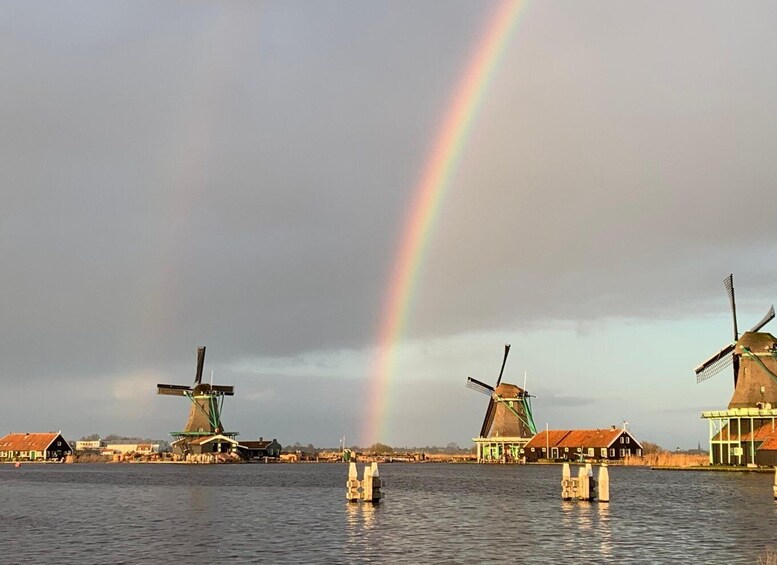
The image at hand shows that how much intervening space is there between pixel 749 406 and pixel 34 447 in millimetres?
142042

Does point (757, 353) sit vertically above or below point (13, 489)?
above

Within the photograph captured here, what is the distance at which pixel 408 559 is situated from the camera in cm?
3022

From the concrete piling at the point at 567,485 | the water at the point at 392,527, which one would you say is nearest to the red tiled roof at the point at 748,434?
the water at the point at 392,527

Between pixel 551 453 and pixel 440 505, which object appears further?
pixel 551 453

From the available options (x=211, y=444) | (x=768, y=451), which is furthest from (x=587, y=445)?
(x=211, y=444)

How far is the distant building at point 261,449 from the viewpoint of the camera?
570 ft

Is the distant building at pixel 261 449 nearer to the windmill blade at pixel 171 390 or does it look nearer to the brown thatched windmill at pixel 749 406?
the windmill blade at pixel 171 390

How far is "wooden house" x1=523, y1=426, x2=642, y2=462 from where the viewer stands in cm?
13350

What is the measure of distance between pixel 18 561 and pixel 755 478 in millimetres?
72239

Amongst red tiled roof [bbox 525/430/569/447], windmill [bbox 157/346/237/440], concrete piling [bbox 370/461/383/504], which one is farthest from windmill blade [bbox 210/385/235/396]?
concrete piling [bbox 370/461/383/504]

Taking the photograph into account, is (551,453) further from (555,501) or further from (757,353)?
(555,501)

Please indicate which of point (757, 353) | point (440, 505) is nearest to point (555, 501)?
point (440, 505)

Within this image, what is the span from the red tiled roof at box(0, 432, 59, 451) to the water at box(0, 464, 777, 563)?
121 m

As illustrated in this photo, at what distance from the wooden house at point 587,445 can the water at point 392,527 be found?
65.9 m
